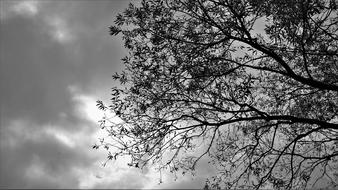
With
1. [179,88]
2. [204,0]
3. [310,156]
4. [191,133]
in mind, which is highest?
[204,0]

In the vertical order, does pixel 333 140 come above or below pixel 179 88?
below

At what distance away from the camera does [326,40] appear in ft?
52.0

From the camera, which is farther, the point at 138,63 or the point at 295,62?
the point at 295,62

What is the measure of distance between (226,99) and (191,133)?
2177 millimetres

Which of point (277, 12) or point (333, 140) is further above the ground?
point (277, 12)

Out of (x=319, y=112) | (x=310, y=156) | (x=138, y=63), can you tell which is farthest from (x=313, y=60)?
(x=138, y=63)

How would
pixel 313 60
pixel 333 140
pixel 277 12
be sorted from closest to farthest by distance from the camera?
1. pixel 277 12
2. pixel 313 60
3. pixel 333 140

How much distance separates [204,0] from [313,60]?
5581mm

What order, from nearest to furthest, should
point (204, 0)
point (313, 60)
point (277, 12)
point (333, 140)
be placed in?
point (277, 12) → point (204, 0) → point (313, 60) → point (333, 140)

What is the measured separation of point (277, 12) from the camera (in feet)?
47.3

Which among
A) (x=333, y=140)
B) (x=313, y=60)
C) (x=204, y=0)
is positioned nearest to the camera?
(x=204, y=0)

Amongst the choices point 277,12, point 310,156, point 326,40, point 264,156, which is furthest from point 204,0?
point 310,156

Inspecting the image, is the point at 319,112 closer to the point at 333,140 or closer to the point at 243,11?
the point at 333,140

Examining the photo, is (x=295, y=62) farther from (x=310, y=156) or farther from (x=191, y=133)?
(x=191, y=133)
